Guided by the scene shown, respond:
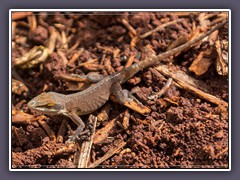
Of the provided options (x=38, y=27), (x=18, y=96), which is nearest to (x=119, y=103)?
(x=18, y=96)

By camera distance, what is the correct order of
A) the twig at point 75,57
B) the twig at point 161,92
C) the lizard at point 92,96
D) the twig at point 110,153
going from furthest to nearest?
1. the twig at point 75,57
2. the lizard at point 92,96
3. the twig at point 161,92
4. the twig at point 110,153

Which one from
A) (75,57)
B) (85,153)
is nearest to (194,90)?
(85,153)

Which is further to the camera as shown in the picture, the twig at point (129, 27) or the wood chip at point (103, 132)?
the twig at point (129, 27)

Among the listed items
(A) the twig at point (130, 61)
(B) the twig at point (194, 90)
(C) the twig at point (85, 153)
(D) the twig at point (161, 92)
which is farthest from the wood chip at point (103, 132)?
(B) the twig at point (194, 90)

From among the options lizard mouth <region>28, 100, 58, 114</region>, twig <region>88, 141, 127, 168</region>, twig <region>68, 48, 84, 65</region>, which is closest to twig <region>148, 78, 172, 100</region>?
twig <region>88, 141, 127, 168</region>

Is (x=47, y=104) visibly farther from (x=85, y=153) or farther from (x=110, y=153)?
(x=110, y=153)

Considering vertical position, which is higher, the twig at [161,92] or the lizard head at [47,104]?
the twig at [161,92]

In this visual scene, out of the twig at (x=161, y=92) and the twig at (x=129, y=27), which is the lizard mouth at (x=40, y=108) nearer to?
the twig at (x=161, y=92)
